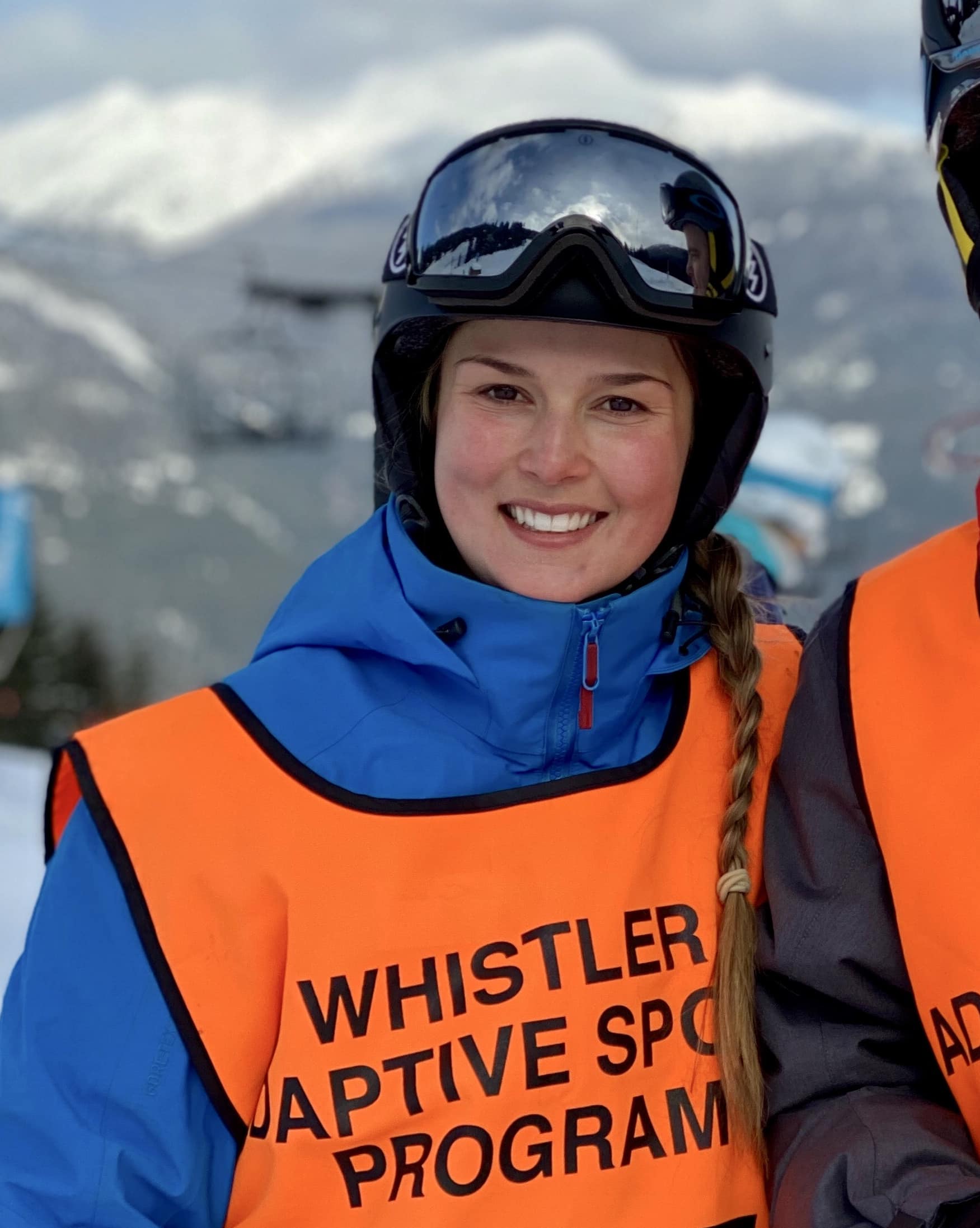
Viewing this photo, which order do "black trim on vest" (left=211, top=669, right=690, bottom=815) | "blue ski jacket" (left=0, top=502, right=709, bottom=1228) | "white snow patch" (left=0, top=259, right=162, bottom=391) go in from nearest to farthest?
1. "blue ski jacket" (left=0, top=502, right=709, bottom=1228)
2. "black trim on vest" (left=211, top=669, right=690, bottom=815)
3. "white snow patch" (left=0, top=259, right=162, bottom=391)

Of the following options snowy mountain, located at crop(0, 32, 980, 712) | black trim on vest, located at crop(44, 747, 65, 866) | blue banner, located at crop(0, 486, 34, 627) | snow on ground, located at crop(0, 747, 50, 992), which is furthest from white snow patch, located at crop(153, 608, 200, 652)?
black trim on vest, located at crop(44, 747, 65, 866)

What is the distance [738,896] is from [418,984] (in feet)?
1.29

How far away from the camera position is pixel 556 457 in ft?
5.08

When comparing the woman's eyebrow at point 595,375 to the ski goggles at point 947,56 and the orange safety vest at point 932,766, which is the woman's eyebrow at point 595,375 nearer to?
the orange safety vest at point 932,766

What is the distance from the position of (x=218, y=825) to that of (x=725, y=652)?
0.70 metres

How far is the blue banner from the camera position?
14125 millimetres

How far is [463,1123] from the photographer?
4.65ft

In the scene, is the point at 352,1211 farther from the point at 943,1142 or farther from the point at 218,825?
the point at 943,1142

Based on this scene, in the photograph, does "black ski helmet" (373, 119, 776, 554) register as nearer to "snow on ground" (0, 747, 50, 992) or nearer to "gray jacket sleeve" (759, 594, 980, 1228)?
"gray jacket sleeve" (759, 594, 980, 1228)

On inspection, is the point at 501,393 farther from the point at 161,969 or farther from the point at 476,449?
the point at 161,969

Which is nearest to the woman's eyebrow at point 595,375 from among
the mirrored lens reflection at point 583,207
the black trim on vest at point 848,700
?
the mirrored lens reflection at point 583,207

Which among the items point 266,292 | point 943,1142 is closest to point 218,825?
point 943,1142

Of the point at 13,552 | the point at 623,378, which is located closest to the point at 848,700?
the point at 623,378

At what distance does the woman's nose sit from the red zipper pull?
19 centimetres
